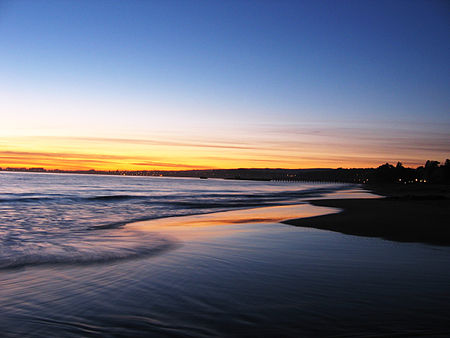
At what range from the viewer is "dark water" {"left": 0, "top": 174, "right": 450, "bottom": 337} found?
4.48 m

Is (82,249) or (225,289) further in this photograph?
(82,249)

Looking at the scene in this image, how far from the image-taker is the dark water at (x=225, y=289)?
14.7 ft

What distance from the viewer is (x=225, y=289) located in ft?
19.9

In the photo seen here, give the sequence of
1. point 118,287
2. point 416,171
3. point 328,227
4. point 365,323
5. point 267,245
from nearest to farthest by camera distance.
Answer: point 365,323
point 118,287
point 267,245
point 328,227
point 416,171

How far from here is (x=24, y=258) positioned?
28.3 ft

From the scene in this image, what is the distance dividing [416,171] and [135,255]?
180 meters

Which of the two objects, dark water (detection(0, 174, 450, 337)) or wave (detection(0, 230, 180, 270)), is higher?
dark water (detection(0, 174, 450, 337))

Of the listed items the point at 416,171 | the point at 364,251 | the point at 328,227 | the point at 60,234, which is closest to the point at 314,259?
the point at 364,251

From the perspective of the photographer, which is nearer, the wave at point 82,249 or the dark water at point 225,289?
the dark water at point 225,289

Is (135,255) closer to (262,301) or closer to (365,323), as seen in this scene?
(262,301)

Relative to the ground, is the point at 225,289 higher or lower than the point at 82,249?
higher

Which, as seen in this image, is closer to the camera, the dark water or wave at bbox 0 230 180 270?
the dark water

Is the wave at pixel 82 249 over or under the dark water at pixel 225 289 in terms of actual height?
under

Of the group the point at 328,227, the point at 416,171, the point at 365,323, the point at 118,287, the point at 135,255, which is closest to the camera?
the point at 365,323
